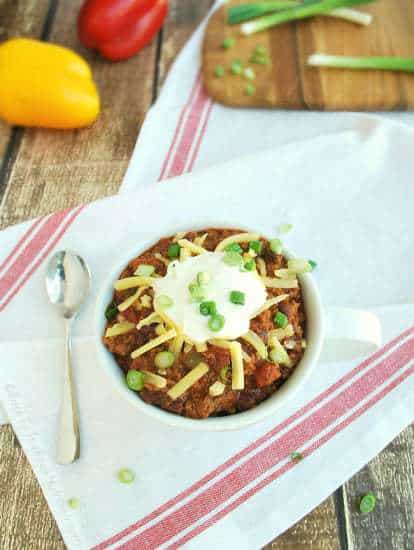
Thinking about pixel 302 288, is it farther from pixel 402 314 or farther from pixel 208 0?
pixel 208 0

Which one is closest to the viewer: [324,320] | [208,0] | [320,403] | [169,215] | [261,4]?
[324,320]

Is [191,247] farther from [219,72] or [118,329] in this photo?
[219,72]

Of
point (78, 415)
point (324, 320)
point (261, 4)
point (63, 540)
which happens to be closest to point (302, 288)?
point (324, 320)

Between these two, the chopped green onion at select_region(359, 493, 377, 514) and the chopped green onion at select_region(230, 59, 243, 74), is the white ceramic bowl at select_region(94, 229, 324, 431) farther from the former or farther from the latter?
the chopped green onion at select_region(230, 59, 243, 74)

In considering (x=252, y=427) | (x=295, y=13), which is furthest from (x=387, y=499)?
(x=295, y=13)

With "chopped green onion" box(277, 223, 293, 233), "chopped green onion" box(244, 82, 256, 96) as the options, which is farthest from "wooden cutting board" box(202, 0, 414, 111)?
"chopped green onion" box(277, 223, 293, 233)

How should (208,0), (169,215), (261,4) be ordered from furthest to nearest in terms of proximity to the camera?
(208,0) → (261,4) → (169,215)

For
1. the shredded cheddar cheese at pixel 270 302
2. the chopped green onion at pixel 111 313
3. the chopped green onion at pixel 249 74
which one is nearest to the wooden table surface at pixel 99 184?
the chopped green onion at pixel 249 74
